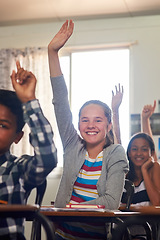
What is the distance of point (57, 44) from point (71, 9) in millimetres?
3734

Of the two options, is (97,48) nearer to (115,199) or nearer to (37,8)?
(37,8)

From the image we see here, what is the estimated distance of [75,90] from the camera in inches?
227

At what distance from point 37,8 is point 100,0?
2.66ft

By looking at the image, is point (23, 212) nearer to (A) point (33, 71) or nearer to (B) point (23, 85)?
(B) point (23, 85)

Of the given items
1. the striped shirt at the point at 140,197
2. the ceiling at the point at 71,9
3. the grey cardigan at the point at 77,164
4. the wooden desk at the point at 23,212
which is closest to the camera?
the wooden desk at the point at 23,212

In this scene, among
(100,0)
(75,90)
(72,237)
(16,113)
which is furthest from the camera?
(75,90)

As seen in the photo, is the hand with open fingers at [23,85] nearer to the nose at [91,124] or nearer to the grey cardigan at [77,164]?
the grey cardigan at [77,164]

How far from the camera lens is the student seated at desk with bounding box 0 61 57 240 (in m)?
1.23

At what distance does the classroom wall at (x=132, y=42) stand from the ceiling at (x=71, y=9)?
0.10m

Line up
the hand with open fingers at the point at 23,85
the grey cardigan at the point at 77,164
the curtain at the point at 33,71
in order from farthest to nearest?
the curtain at the point at 33,71
the grey cardigan at the point at 77,164
the hand with open fingers at the point at 23,85

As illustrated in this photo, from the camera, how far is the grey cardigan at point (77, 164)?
1.92 meters

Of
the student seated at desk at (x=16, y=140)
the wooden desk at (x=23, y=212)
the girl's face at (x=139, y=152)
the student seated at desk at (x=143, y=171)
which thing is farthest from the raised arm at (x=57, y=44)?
the girl's face at (x=139, y=152)

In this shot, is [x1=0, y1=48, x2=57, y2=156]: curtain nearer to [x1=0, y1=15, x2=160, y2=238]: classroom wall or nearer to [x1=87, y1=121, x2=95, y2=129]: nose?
[x1=0, y1=15, x2=160, y2=238]: classroom wall

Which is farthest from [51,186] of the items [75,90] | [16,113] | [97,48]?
[16,113]
